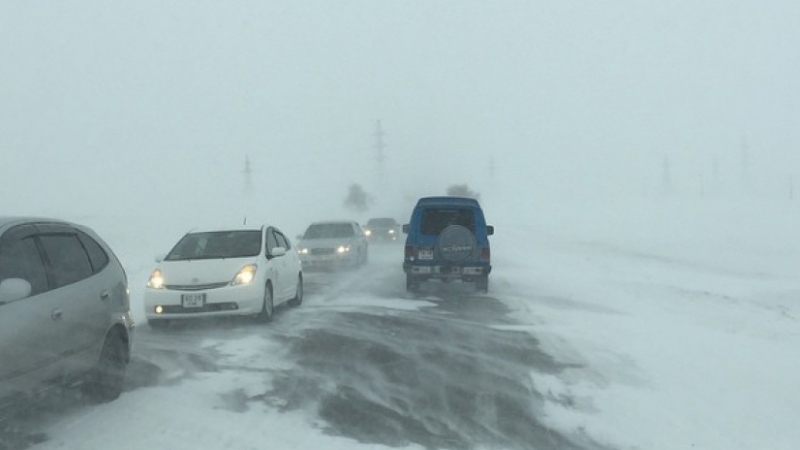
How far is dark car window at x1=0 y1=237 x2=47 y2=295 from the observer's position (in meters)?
5.35

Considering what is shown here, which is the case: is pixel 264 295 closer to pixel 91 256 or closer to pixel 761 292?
pixel 91 256

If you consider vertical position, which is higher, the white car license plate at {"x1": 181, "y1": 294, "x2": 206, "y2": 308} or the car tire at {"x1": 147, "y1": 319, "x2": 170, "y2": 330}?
the white car license plate at {"x1": 181, "y1": 294, "x2": 206, "y2": 308}

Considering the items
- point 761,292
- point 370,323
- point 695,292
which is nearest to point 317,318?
point 370,323

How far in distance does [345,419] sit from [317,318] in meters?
6.35

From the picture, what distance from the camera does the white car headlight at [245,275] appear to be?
11477 mm

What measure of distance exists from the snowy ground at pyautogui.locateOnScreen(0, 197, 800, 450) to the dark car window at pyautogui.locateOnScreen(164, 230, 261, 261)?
1194mm

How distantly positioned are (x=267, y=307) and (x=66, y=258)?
5.93m

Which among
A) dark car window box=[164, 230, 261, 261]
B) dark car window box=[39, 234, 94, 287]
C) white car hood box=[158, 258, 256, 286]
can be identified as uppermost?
dark car window box=[39, 234, 94, 287]

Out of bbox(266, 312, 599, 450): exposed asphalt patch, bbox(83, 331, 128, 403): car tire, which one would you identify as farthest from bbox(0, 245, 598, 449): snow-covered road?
bbox(83, 331, 128, 403): car tire

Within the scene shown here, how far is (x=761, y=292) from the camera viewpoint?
698 inches

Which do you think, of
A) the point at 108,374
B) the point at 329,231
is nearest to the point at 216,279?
the point at 108,374

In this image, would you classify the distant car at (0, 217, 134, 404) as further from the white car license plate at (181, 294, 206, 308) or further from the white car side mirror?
Answer: the white car license plate at (181, 294, 206, 308)

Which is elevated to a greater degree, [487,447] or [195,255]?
[195,255]

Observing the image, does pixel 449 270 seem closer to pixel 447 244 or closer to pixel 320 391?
pixel 447 244
